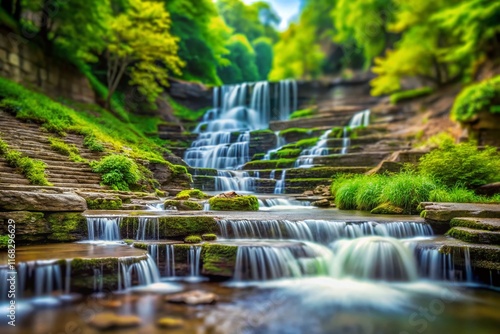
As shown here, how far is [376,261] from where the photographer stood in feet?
22.7

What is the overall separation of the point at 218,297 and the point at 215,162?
45.9 feet

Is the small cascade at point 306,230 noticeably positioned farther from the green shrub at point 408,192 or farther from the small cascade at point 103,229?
the green shrub at point 408,192

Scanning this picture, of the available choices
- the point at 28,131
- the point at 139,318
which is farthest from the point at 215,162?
the point at 139,318

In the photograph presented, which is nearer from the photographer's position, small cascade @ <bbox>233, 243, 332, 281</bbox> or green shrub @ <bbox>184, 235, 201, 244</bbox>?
small cascade @ <bbox>233, 243, 332, 281</bbox>

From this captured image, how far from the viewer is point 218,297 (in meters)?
5.77

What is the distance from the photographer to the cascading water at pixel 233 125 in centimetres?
1939

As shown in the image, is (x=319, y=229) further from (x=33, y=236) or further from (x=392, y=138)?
(x=392, y=138)

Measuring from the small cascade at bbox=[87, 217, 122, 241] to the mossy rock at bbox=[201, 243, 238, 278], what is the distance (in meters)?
2.26

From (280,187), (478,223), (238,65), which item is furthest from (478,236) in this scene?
(238,65)

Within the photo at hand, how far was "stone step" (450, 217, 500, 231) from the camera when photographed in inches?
281

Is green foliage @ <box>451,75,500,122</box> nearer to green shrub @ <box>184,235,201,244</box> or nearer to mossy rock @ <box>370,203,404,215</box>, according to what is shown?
mossy rock @ <box>370,203,404,215</box>

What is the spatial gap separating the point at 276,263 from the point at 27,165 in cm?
761

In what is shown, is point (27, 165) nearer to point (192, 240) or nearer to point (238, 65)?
point (192, 240)

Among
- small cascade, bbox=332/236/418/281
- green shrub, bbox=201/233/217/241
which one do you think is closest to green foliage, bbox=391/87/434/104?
small cascade, bbox=332/236/418/281
